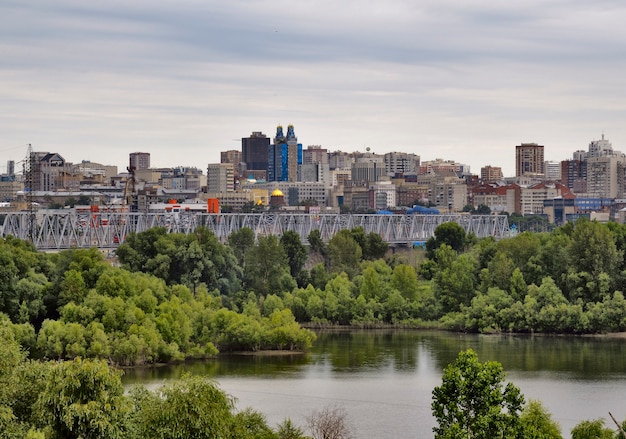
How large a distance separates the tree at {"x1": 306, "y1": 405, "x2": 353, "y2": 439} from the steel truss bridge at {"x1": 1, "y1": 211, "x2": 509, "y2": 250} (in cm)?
4250

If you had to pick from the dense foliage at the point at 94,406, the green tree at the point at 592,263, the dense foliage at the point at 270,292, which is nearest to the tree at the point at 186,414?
the dense foliage at the point at 94,406

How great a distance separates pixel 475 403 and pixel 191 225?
7451 cm

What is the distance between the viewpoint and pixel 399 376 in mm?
44906

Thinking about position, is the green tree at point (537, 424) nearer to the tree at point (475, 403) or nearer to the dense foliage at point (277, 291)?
the tree at point (475, 403)

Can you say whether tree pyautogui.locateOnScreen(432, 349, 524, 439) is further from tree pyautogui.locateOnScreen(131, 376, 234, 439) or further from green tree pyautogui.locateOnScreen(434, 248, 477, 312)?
green tree pyautogui.locateOnScreen(434, 248, 477, 312)

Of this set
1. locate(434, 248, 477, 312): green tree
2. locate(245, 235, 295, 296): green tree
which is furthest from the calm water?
locate(245, 235, 295, 296): green tree

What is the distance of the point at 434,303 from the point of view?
214 ft

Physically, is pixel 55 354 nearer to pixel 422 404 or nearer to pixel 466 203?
pixel 422 404

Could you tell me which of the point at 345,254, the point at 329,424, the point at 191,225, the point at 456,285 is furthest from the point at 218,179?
the point at 329,424

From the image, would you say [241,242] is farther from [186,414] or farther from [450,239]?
[186,414]

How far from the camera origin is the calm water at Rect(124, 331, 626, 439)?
37.2m

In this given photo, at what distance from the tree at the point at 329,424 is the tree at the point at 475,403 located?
14.6 feet

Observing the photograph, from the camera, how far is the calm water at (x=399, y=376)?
122 feet

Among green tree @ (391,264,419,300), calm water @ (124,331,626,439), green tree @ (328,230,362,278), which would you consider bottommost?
calm water @ (124,331,626,439)
